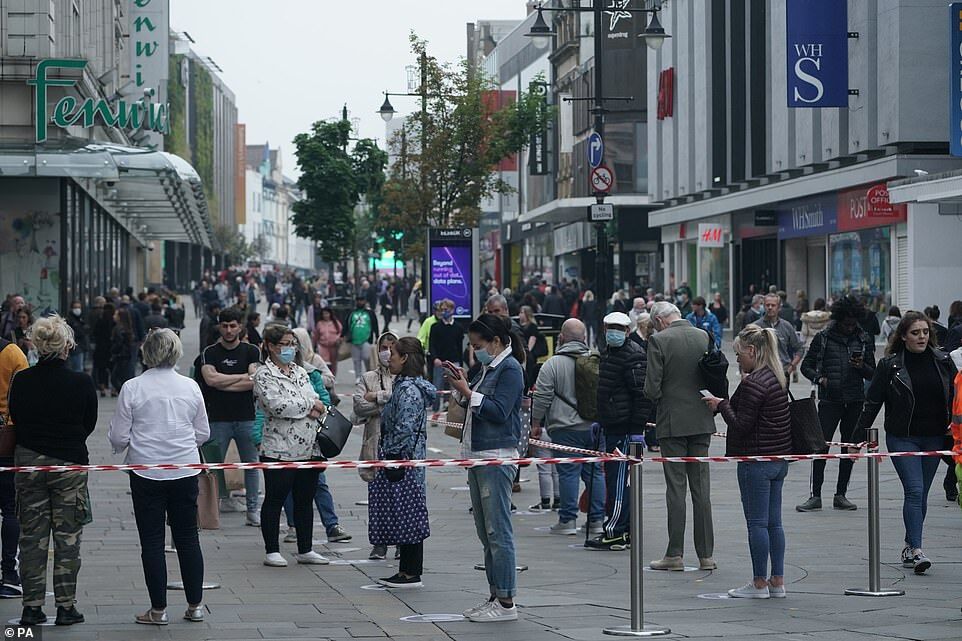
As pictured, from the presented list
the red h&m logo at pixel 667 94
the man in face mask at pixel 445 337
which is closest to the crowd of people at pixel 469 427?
the man in face mask at pixel 445 337

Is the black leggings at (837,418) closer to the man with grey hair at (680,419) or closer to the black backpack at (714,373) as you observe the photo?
the man with grey hair at (680,419)

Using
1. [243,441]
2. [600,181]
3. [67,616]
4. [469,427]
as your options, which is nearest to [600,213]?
[600,181]

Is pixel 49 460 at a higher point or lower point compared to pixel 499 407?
lower

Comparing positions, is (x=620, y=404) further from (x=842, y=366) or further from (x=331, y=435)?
(x=842, y=366)

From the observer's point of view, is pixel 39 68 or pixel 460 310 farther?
pixel 460 310

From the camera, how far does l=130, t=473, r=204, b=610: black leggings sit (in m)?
8.91

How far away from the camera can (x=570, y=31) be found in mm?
76062

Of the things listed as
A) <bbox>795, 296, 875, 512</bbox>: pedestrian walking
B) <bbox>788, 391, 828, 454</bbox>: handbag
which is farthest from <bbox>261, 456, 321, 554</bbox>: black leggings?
<bbox>795, 296, 875, 512</bbox>: pedestrian walking

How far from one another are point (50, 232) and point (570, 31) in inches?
1905

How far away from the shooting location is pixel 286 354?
11.3 metres

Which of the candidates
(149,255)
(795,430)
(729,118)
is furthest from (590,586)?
(149,255)

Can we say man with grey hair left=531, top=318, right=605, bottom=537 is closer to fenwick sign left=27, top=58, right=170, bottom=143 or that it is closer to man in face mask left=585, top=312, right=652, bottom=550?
man in face mask left=585, top=312, right=652, bottom=550

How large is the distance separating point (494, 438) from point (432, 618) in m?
1.11

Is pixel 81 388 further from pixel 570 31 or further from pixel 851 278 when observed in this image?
pixel 570 31
